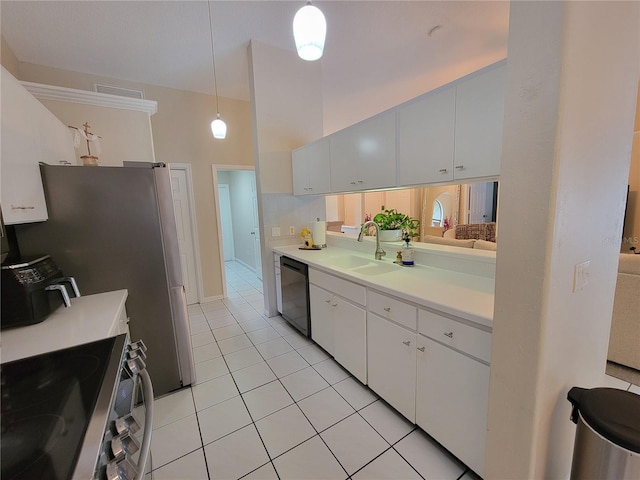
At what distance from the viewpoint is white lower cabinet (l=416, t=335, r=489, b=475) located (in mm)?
1228

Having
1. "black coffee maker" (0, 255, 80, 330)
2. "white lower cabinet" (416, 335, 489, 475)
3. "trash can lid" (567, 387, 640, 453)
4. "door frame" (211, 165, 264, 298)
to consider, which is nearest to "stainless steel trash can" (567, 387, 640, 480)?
"trash can lid" (567, 387, 640, 453)

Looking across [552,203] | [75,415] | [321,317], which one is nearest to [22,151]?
[75,415]

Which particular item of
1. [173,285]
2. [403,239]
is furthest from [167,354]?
[403,239]

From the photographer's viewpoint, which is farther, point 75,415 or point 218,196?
point 218,196

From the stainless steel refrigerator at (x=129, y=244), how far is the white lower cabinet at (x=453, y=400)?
68.4 inches

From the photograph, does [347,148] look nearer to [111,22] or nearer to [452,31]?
[452,31]

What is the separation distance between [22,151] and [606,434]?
2829 millimetres

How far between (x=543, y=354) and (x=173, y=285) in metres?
2.18

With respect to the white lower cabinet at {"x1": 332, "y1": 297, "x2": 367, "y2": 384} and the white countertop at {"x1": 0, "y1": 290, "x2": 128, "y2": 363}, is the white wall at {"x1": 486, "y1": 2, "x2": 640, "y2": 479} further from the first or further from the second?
the white countertop at {"x1": 0, "y1": 290, "x2": 128, "y2": 363}

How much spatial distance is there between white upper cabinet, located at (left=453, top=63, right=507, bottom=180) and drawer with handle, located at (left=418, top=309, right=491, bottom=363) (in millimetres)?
808

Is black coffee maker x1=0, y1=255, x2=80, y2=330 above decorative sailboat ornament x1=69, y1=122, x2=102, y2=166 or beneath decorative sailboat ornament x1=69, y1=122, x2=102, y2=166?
beneath

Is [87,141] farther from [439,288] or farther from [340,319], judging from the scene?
[439,288]

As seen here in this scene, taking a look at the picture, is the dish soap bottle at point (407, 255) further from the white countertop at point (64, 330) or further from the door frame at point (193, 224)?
the door frame at point (193, 224)

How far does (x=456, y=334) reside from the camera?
128 centimetres
